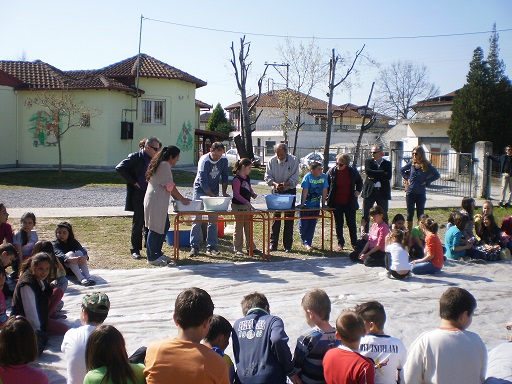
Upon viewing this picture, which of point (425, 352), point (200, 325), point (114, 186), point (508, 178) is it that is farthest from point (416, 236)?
point (114, 186)

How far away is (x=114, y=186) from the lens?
2239cm

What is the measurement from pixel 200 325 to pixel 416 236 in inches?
263

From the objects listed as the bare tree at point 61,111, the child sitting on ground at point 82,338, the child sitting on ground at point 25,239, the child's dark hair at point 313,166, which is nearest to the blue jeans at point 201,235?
the child's dark hair at point 313,166

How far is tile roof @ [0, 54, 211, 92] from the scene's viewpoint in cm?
2762

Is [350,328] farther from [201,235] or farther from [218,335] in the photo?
[201,235]

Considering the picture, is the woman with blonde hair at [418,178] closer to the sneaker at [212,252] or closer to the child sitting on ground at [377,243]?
the child sitting on ground at [377,243]

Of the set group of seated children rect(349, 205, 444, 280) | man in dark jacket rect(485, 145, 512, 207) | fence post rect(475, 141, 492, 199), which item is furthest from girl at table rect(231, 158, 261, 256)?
fence post rect(475, 141, 492, 199)

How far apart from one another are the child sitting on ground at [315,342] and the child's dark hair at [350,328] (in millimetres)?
375

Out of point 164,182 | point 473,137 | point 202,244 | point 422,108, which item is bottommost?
point 202,244

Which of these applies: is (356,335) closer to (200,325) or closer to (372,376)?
(372,376)

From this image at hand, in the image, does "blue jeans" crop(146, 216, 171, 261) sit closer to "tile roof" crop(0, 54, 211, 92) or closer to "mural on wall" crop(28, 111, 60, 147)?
"tile roof" crop(0, 54, 211, 92)

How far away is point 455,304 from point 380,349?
24.3 inches

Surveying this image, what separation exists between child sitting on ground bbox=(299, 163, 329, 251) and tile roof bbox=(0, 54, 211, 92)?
19.3 metres

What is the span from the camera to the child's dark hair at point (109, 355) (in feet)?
10.1
